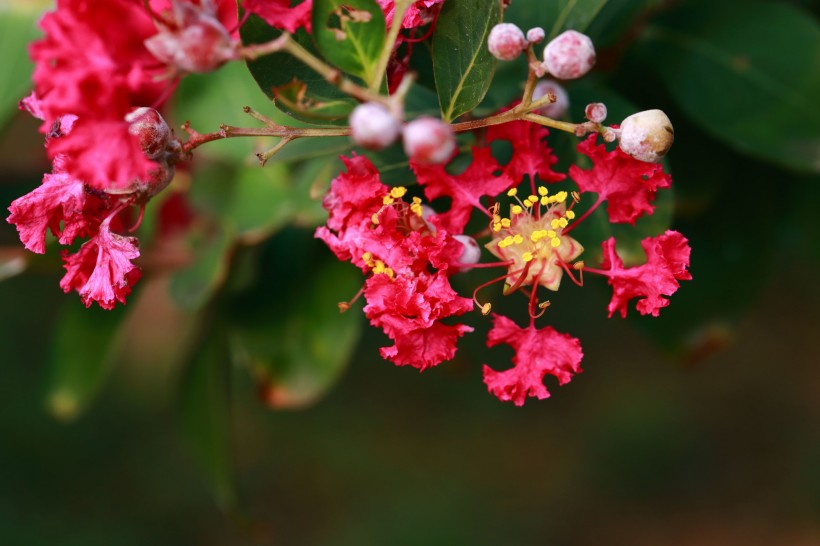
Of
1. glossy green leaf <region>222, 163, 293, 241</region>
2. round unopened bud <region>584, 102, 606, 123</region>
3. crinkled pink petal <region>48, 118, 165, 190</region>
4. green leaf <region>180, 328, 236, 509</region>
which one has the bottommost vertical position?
green leaf <region>180, 328, 236, 509</region>

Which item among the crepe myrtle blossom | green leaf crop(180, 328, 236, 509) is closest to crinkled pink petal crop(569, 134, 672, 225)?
the crepe myrtle blossom

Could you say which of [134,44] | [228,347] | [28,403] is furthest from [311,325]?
[28,403]

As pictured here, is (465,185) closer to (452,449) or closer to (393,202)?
(393,202)

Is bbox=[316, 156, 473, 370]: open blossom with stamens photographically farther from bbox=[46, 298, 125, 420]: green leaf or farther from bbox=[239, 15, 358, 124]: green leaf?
bbox=[46, 298, 125, 420]: green leaf

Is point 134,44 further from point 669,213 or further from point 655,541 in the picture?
point 655,541

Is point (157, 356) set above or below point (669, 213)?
below

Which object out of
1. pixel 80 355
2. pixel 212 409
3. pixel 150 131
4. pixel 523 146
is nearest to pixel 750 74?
pixel 523 146

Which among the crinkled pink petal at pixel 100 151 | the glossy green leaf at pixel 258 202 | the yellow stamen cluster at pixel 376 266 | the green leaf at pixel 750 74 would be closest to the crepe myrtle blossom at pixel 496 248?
the yellow stamen cluster at pixel 376 266
